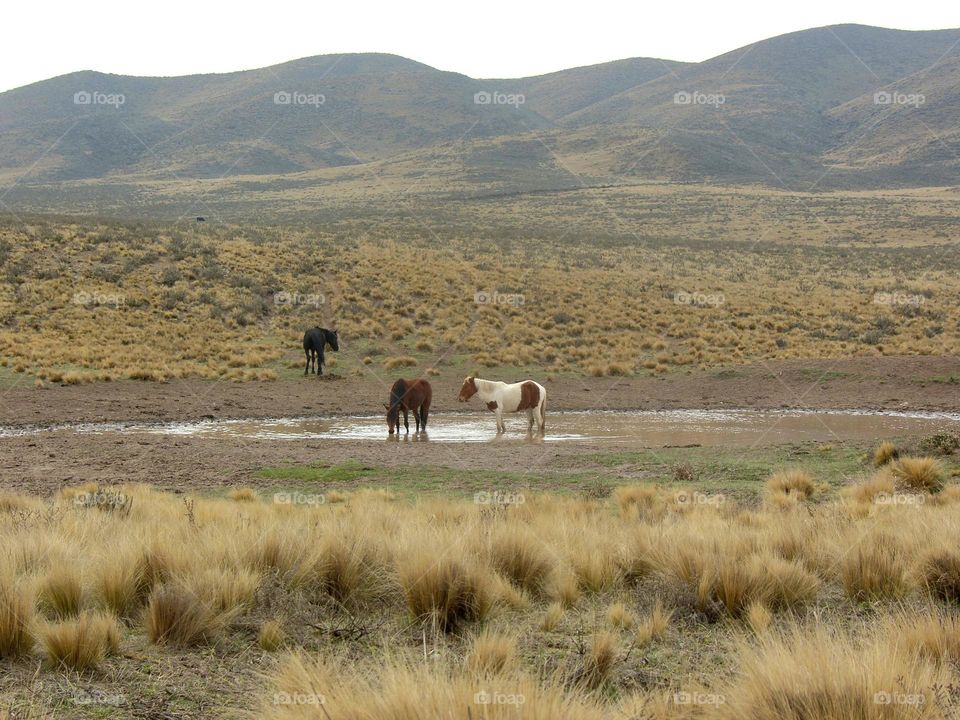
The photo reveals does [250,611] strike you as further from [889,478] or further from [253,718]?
[889,478]

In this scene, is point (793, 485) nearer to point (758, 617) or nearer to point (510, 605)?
point (758, 617)

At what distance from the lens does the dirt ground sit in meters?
14.7

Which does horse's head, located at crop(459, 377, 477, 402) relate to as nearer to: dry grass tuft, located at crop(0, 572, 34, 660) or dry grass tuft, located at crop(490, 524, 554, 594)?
dry grass tuft, located at crop(490, 524, 554, 594)

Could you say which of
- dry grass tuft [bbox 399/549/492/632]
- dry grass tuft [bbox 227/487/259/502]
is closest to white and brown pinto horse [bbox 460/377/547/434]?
dry grass tuft [bbox 227/487/259/502]

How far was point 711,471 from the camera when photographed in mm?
14164

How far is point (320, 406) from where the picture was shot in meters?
23.1

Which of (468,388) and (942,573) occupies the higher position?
(942,573)

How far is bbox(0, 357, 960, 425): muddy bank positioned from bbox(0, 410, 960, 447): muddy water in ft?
3.28

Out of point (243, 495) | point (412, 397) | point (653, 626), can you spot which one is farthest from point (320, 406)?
point (653, 626)

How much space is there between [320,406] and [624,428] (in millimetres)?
8654

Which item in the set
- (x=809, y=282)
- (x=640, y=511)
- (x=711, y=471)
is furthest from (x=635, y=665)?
(x=809, y=282)

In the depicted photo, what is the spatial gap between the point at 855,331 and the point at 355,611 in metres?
35.8

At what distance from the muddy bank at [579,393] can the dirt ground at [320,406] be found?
4 centimetres

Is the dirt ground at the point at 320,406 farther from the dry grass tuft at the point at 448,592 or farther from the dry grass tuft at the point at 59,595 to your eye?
the dry grass tuft at the point at 448,592
